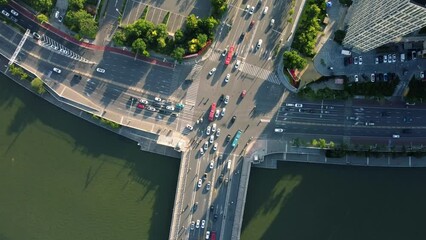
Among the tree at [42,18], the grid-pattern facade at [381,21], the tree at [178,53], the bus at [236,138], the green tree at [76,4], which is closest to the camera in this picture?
the grid-pattern facade at [381,21]

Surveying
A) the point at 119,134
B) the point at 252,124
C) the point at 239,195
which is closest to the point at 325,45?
the point at 252,124

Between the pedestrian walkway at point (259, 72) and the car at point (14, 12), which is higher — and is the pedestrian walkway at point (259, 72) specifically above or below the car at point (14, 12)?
below

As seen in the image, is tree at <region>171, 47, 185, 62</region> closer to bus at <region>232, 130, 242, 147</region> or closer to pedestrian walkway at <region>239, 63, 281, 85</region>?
pedestrian walkway at <region>239, 63, 281, 85</region>

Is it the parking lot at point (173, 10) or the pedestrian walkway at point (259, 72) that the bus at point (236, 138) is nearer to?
the pedestrian walkway at point (259, 72)

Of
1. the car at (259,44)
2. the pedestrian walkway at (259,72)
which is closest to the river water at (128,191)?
the pedestrian walkway at (259,72)

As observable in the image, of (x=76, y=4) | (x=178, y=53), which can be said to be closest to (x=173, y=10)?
(x=178, y=53)

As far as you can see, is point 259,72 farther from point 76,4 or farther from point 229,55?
point 76,4
